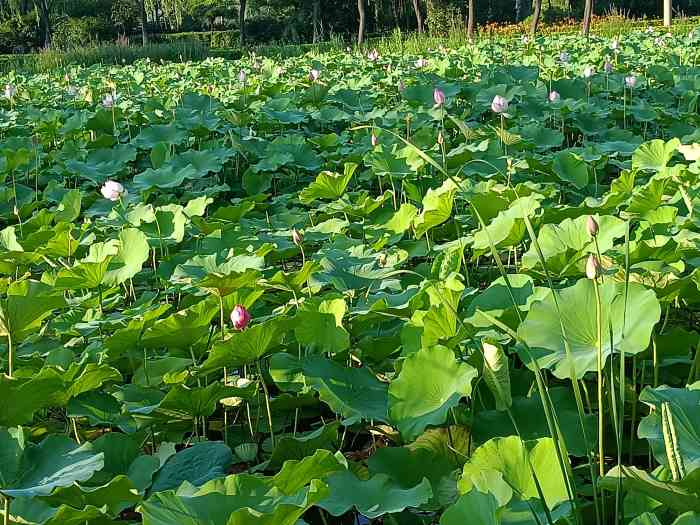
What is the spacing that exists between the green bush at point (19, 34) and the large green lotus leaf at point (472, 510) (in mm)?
27194

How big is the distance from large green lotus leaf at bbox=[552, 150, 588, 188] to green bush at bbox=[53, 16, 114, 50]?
2553 centimetres

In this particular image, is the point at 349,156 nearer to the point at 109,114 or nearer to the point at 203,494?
the point at 109,114

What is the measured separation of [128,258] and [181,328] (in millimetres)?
418

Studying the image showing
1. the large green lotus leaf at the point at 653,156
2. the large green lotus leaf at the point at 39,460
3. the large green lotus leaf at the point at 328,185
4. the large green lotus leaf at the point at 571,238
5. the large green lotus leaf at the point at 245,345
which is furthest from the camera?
the large green lotus leaf at the point at 328,185

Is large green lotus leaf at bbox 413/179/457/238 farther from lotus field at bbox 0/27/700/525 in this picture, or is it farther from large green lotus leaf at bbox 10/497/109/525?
large green lotus leaf at bbox 10/497/109/525

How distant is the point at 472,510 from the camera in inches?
27.3

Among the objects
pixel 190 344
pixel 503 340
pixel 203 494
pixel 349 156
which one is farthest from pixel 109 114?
pixel 203 494

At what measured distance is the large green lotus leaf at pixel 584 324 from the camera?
930 millimetres

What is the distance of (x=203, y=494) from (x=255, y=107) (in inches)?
129

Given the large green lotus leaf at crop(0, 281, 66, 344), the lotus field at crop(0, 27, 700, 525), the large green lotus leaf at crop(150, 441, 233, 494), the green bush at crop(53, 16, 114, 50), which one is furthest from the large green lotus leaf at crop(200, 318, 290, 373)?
the green bush at crop(53, 16, 114, 50)

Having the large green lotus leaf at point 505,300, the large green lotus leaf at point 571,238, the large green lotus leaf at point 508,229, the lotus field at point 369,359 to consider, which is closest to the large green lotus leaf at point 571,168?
the lotus field at point 369,359

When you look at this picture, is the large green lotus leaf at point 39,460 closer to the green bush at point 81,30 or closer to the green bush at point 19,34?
the green bush at point 81,30

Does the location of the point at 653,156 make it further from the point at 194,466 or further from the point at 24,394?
the point at 24,394

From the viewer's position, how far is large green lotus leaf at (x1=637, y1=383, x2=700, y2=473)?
0.78 meters
